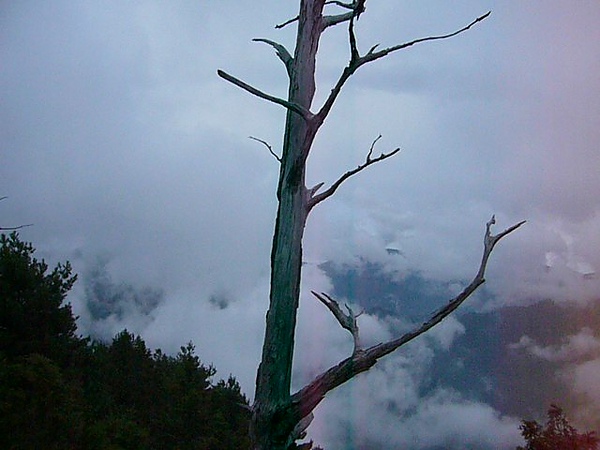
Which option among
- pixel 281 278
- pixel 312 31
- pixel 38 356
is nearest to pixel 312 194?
pixel 281 278

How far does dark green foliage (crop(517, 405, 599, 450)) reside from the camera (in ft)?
32.5

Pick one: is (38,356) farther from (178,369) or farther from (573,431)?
(573,431)

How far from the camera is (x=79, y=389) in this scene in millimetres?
13000

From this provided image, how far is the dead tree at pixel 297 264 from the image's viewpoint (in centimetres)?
261

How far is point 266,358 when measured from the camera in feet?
8.86

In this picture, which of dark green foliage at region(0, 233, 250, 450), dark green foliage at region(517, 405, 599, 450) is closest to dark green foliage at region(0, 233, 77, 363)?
dark green foliage at region(0, 233, 250, 450)

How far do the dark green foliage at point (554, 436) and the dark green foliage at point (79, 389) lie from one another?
5.50m

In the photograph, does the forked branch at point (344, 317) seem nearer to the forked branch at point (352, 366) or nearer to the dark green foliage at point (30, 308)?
the forked branch at point (352, 366)

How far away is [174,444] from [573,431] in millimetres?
8655

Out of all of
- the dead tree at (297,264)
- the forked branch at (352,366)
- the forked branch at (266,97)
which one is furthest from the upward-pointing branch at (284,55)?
the forked branch at (352,366)

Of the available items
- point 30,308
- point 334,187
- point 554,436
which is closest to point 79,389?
point 30,308

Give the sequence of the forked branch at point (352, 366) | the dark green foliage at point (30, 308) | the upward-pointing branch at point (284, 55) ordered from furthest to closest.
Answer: the dark green foliage at point (30, 308), the upward-pointing branch at point (284, 55), the forked branch at point (352, 366)

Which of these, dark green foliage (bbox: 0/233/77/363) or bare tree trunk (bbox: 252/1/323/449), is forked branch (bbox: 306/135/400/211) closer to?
bare tree trunk (bbox: 252/1/323/449)

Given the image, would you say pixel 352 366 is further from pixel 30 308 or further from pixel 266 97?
pixel 30 308
